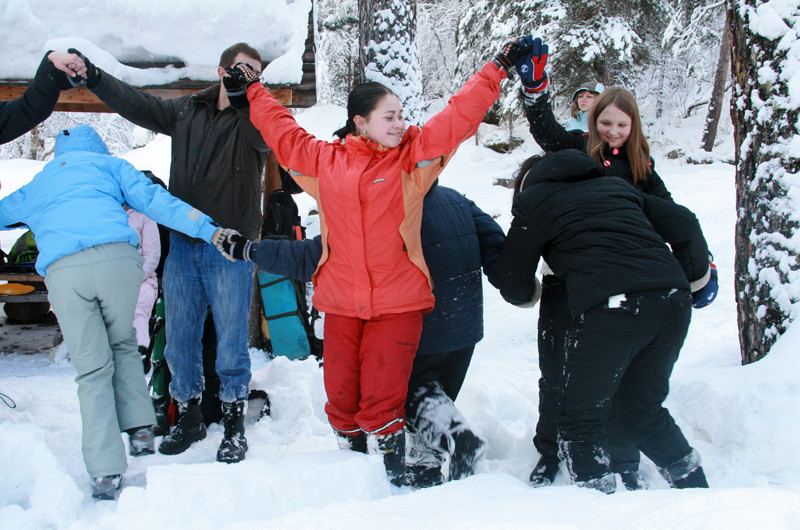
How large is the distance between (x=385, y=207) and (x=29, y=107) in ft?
6.91

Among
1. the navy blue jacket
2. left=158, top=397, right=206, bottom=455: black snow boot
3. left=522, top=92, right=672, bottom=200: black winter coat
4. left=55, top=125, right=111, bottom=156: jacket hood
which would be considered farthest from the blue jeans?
left=522, top=92, right=672, bottom=200: black winter coat

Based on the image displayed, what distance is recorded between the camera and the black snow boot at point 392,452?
7.84ft

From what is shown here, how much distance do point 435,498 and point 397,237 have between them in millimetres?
1069

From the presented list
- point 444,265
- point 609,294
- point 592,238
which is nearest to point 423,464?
point 444,265

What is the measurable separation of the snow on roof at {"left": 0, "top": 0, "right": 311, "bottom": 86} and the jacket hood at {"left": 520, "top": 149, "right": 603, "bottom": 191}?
215 cm

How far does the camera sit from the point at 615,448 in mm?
2525

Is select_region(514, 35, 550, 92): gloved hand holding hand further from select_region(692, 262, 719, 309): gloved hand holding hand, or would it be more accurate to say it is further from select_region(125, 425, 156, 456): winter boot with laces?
select_region(125, 425, 156, 456): winter boot with laces

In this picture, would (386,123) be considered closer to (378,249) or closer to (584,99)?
(378,249)

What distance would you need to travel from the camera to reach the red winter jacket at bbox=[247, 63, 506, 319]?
2373 millimetres

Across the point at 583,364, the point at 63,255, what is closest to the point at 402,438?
the point at 583,364

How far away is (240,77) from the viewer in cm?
279

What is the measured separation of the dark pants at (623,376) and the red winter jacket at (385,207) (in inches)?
27.8

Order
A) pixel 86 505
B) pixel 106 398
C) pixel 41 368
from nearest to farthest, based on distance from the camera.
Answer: pixel 86 505 → pixel 106 398 → pixel 41 368

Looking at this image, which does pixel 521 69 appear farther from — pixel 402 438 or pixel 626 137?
pixel 402 438
